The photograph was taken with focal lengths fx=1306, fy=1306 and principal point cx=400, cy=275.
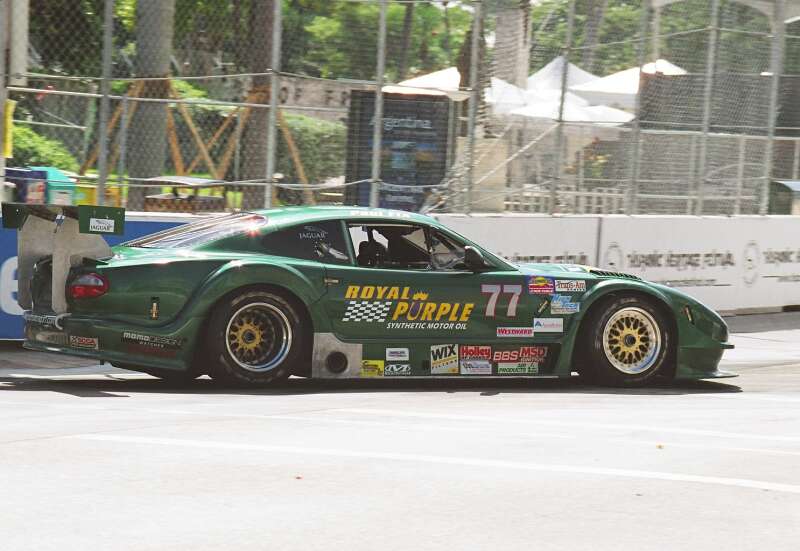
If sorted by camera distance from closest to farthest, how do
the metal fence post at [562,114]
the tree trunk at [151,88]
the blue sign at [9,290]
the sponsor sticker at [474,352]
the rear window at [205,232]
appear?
the rear window at [205,232] < the sponsor sticker at [474,352] < the blue sign at [9,290] < the tree trunk at [151,88] < the metal fence post at [562,114]

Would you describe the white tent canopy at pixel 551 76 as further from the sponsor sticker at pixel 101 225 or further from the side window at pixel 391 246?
the sponsor sticker at pixel 101 225

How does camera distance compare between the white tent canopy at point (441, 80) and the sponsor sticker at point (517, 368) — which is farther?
the white tent canopy at point (441, 80)

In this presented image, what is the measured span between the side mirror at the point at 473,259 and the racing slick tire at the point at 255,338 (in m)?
1.28

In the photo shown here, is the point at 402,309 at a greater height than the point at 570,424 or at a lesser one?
greater

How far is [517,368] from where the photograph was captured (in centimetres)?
928

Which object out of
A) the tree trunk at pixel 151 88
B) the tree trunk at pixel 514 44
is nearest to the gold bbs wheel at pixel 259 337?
the tree trunk at pixel 151 88

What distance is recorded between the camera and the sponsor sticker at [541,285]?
365 inches

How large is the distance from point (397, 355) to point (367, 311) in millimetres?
371

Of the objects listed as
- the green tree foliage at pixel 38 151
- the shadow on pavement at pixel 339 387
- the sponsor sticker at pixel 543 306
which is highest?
the green tree foliage at pixel 38 151

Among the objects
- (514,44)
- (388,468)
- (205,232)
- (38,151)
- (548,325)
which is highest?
(514,44)

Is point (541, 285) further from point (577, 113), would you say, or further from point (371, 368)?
point (577, 113)

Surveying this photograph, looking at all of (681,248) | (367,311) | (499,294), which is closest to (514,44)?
(681,248)

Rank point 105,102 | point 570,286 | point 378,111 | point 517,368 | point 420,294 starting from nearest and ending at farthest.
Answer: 1. point 420,294
2. point 517,368
3. point 570,286
4. point 105,102
5. point 378,111

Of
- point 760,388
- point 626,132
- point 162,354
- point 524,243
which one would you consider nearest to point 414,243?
point 162,354
